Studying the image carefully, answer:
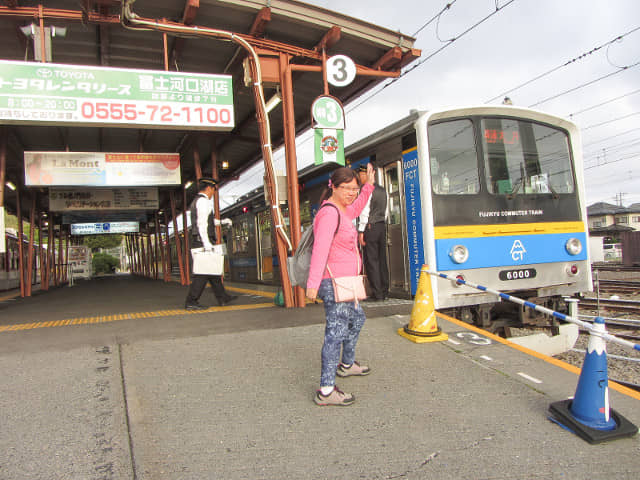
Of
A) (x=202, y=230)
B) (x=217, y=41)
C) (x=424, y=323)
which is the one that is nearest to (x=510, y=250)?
(x=424, y=323)

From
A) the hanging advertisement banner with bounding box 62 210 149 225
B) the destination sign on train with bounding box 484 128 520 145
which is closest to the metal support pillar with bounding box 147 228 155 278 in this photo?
the hanging advertisement banner with bounding box 62 210 149 225

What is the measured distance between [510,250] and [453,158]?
124cm

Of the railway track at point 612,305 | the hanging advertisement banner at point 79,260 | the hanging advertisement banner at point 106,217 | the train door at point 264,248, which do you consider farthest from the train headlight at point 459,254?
the hanging advertisement banner at point 79,260

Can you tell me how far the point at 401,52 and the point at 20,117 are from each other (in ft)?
19.0

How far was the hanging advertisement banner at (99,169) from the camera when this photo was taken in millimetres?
8875

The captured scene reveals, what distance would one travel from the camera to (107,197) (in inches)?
492

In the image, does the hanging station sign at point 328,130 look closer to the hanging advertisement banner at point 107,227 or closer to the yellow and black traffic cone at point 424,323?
the yellow and black traffic cone at point 424,323

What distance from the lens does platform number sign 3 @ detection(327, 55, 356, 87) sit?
673 centimetres

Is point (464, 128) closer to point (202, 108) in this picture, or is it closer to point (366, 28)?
point (366, 28)

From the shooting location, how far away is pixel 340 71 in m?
6.82

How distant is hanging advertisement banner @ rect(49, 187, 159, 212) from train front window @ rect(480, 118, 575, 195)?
10167mm

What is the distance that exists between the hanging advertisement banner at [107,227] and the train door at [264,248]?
1486 centimetres

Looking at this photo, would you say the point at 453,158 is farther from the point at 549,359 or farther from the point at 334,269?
the point at 334,269

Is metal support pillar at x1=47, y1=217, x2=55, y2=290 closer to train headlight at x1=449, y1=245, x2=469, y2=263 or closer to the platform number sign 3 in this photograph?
the platform number sign 3
